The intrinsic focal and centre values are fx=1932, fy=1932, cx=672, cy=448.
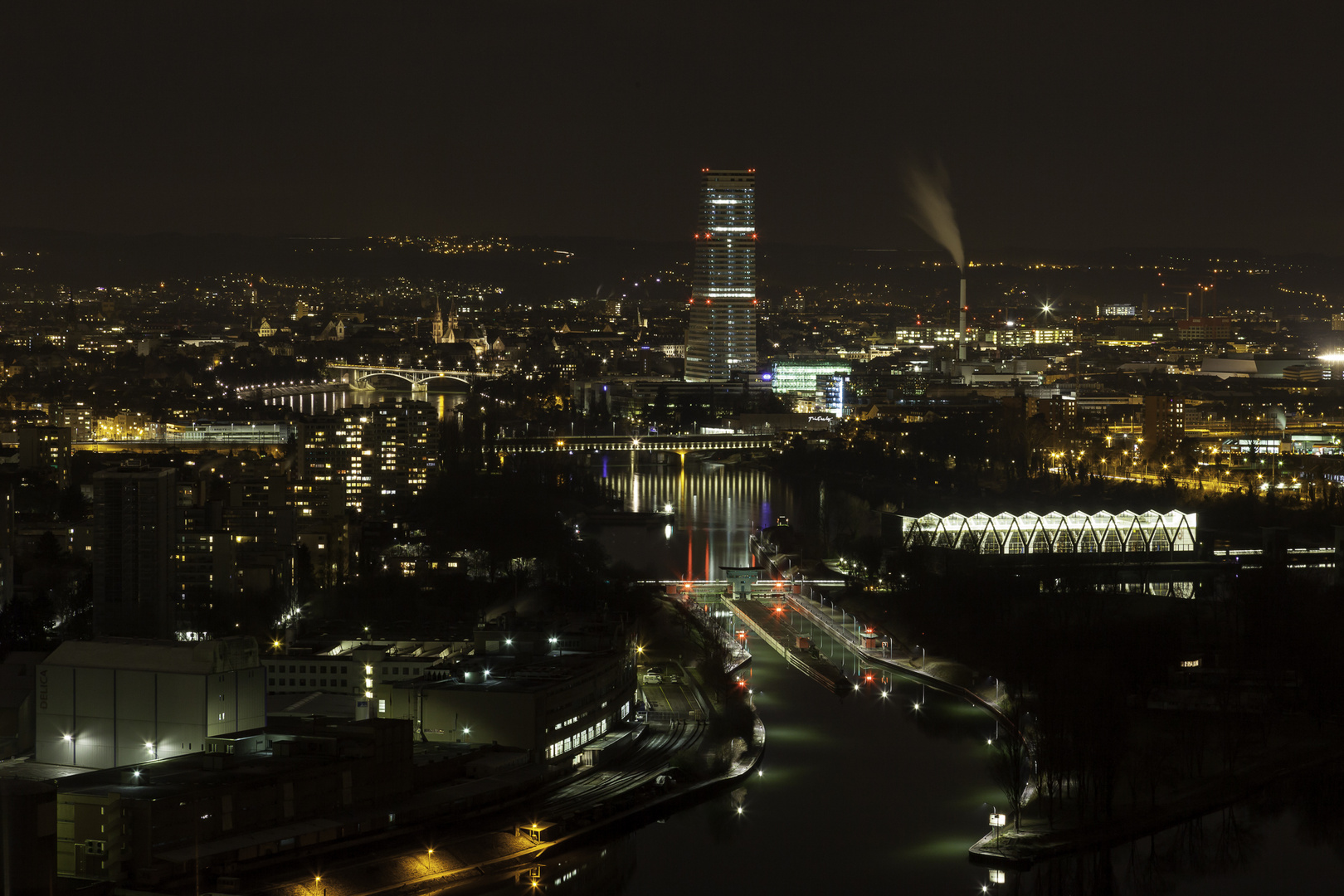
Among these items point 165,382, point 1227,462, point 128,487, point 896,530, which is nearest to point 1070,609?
point 896,530

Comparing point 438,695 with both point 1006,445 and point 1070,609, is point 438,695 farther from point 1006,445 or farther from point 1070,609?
point 1006,445

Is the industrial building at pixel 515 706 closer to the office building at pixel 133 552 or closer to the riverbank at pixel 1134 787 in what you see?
the riverbank at pixel 1134 787

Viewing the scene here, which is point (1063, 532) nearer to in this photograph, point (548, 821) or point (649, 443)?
point (548, 821)

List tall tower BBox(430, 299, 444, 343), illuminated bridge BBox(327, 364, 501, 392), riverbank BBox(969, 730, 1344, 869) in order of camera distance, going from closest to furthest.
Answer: riverbank BBox(969, 730, 1344, 869), illuminated bridge BBox(327, 364, 501, 392), tall tower BBox(430, 299, 444, 343)

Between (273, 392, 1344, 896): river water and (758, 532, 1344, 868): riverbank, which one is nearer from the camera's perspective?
(273, 392, 1344, 896): river water

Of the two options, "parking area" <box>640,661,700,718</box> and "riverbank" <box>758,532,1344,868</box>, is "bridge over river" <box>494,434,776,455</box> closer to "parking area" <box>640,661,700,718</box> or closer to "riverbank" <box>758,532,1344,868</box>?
"parking area" <box>640,661,700,718</box>

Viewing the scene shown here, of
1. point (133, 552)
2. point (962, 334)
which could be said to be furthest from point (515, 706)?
point (962, 334)

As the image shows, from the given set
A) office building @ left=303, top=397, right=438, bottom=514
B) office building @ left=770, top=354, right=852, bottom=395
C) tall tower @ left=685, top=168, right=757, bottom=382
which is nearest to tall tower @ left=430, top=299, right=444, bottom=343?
tall tower @ left=685, top=168, right=757, bottom=382
